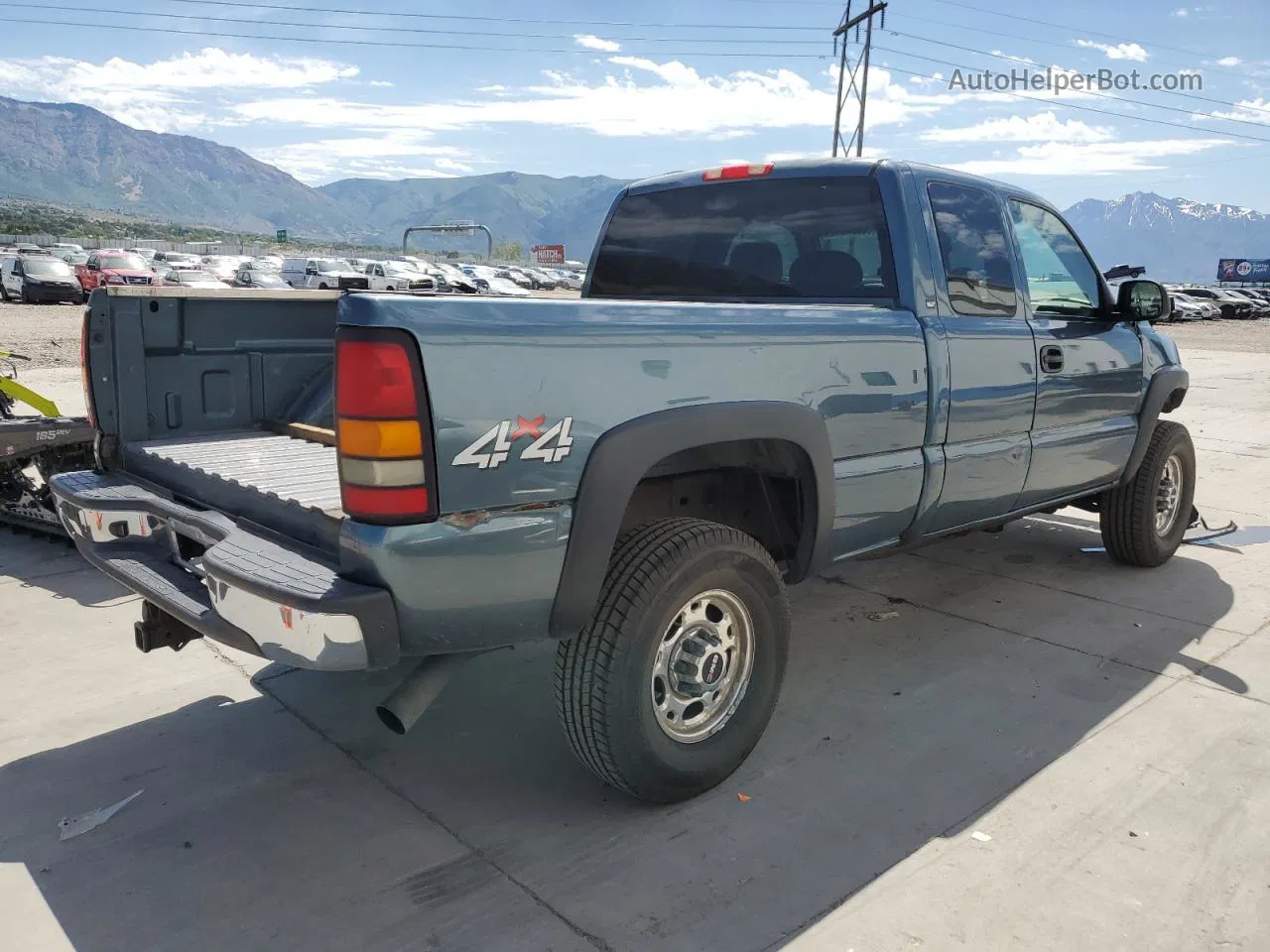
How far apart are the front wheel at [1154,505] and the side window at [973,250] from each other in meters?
1.76

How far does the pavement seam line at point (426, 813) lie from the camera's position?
2.44 m

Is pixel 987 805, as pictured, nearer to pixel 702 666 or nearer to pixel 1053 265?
pixel 702 666

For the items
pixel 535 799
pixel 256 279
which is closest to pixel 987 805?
pixel 535 799

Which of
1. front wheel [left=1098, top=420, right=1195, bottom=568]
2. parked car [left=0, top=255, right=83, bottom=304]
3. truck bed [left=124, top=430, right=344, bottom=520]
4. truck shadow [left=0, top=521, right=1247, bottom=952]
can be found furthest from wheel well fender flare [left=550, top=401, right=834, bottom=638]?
parked car [left=0, top=255, right=83, bottom=304]

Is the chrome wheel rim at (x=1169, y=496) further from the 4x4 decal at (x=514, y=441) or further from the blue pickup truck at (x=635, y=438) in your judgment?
the 4x4 decal at (x=514, y=441)

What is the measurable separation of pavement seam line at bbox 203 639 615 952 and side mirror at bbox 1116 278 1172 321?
3970 millimetres

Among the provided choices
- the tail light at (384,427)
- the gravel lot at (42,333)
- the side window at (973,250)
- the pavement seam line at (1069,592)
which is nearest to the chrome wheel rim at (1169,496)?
the pavement seam line at (1069,592)

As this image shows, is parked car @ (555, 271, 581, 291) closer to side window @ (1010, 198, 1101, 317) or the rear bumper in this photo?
side window @ (1010, 198, 1101, 317)

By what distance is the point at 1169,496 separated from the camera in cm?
564

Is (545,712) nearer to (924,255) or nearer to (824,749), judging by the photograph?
(824,749)

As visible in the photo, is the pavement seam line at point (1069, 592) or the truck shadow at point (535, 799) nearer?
the truck shadow at point (535, 799)

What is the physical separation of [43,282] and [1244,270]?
111 m

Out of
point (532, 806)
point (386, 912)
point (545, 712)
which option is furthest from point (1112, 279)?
point (386, 912)

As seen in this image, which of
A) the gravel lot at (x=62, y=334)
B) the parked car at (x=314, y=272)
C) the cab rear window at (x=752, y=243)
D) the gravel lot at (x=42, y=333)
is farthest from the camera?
the parked car at (x=314, y=272)
